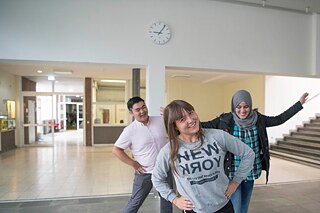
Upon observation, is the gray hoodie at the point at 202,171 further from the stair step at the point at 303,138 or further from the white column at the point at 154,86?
the stair step at the point at 303,138

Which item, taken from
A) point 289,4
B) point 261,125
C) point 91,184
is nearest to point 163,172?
point 261,125

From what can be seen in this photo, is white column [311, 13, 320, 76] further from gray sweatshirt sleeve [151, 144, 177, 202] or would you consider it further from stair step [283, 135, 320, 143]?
gray sweatshirt sleeve [151, 144, 177, 202]

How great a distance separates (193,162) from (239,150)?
0.33m

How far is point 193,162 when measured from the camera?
1240 millimetres

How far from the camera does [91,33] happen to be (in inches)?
140

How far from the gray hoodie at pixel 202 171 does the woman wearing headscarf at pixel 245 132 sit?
603mm

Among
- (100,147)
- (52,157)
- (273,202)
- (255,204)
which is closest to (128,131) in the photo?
(255,204)

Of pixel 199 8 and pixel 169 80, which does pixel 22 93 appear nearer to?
pixel 169 80

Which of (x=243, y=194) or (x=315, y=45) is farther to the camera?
(x=315, y=45)

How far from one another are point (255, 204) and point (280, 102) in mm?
6720

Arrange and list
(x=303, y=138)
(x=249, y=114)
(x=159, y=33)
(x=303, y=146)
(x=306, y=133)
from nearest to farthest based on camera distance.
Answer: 1. (x=249, y=114)
2. (x=159, y=33)
3. (x=303, y=146)
4. (x=303, y=138)
5. (x=306, y=133)

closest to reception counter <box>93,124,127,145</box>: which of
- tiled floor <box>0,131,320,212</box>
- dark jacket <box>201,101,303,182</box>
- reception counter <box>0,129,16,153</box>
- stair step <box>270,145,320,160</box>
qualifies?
tiled floor <box>0,131,320,212</box>

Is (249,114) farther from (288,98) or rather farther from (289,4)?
(288,98)

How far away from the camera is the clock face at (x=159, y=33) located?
12.3 feet
